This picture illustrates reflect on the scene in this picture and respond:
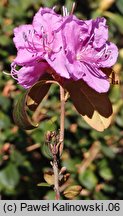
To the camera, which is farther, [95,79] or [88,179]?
[88,179]

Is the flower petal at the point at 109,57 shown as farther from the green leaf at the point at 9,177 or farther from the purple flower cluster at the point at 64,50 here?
the green leaf at the point at 9,177

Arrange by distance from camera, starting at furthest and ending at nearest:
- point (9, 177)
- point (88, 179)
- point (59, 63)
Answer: point (88, 179) → point (9, 177) → point (59, 63)

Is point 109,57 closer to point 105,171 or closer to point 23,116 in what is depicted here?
point 23,116

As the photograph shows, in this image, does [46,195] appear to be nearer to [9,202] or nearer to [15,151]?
[15,151]

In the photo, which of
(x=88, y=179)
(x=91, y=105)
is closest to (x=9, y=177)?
(x=88, y=179)

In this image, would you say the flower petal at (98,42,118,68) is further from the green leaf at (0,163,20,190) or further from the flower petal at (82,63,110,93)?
the green leaf at (0,163,20,190)

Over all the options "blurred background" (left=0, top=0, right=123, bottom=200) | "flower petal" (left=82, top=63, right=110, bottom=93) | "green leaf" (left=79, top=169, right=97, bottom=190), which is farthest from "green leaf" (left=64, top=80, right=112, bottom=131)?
"green leaf" (left=79, top=169, right=97, bottom=190)

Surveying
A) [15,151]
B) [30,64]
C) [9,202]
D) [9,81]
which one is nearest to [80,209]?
[9,202]
